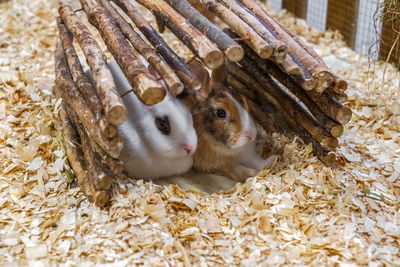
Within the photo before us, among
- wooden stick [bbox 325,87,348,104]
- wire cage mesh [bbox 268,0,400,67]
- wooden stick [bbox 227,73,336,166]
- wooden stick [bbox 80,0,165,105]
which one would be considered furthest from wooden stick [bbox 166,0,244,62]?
wire cage mesh [bbox 268,0,400,67]

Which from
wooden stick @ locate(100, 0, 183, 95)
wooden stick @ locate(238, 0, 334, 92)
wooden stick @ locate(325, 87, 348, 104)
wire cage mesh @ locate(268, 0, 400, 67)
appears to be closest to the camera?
wooden stick @ locate(100, 0, 183, 95)

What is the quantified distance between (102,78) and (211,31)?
27.9 inches

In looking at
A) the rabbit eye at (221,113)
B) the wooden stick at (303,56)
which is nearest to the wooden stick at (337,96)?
the wooden stick at (303,56)

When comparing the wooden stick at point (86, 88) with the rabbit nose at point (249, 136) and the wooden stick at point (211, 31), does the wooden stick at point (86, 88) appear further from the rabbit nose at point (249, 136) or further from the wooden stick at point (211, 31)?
the rabbit nose at point (249, 136)

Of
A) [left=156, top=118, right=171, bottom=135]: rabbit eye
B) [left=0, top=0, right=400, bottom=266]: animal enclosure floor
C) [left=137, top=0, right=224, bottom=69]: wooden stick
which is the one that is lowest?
[left=0, top=0, right=400, bottom=266]: animal enclosure floor

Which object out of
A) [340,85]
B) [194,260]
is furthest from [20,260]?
[340,85]

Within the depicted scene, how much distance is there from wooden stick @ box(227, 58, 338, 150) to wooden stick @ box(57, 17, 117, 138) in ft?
4.25

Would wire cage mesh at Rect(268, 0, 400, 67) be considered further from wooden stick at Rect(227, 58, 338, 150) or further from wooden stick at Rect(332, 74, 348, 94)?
wooden stick at Rect(332, 74, 348, 94)

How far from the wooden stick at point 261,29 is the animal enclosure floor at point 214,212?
2.82 feet

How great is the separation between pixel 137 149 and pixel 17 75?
205 centimetres

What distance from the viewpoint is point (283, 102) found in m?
3.38

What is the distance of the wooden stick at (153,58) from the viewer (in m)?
2.45

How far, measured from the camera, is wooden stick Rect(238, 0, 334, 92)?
267cm

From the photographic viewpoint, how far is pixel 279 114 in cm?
359
